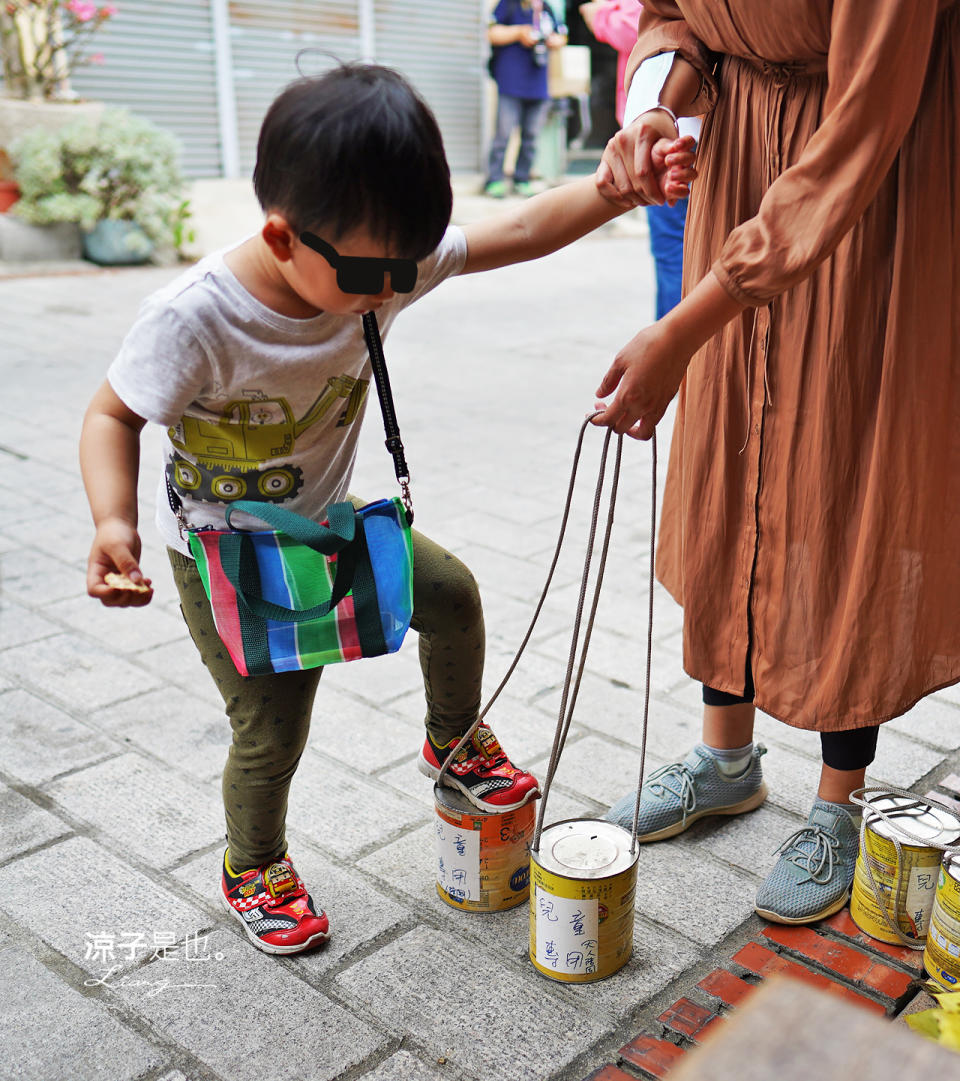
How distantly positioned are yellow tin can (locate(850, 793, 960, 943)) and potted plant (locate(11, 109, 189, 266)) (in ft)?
24.9

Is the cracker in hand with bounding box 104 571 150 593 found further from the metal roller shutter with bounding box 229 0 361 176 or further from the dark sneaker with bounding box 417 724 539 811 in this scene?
the metal roller shutter with bounding box 229 0 361 176

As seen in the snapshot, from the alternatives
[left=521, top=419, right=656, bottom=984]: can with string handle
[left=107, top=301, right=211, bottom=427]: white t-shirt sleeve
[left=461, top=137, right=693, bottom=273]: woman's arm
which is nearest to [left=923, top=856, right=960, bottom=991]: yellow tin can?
[left=521, top=419, right=656, bottom=984]: can with string handle

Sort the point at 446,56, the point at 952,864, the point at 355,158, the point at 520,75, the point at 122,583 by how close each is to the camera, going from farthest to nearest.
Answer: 1. the point at 446,56
2. the point at 520,75
3. the point at 952,864
4. the point at 122,583
5. the point at 355,158

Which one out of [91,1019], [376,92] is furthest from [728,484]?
[91,1019]

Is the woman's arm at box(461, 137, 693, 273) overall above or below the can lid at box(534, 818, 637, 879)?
above

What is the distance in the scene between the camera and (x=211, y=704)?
2.71 meters

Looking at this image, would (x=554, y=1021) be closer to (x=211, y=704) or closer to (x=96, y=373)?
(x=211, y=704)

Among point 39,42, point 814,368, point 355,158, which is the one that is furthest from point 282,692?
point 39,42

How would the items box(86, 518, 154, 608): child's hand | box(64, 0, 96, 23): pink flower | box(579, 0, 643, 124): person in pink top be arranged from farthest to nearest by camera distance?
box(64, 0, 96, 23): pink flower
box(579, 0, 643, 124): person in pink top
box(86, 518, 154, 608): child's hand

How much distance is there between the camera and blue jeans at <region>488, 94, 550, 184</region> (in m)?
11.8

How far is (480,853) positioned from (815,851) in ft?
1.99

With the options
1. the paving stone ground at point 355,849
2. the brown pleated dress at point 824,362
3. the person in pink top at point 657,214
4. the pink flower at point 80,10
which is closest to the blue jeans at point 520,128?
the pink flower at point 80,10

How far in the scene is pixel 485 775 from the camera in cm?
202

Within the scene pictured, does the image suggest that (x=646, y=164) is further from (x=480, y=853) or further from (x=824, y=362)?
(x=480, y=853)
